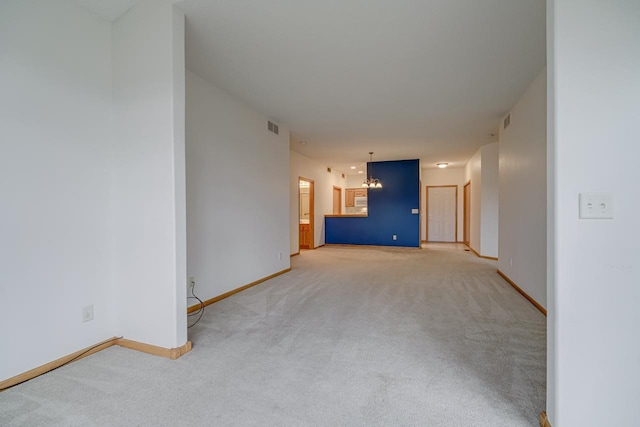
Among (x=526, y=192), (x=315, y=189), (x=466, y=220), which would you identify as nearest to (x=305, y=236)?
(x=315, y=189)

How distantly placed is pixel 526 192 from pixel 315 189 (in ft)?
17.7

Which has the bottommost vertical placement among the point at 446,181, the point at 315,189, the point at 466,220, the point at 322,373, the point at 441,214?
the point at 322,373

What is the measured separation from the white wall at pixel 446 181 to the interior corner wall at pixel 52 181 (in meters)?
9.09

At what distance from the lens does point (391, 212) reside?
830 centimetres

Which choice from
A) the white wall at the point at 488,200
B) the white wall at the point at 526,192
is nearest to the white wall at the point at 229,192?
the white wall at the point at 526,192

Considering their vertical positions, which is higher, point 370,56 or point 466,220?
point 370,56

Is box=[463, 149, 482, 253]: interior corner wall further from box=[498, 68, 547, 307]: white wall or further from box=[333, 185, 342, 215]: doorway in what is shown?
box=[333, 185, 342, 215]: doorway

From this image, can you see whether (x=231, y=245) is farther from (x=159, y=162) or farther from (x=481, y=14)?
(x=481, y=14)

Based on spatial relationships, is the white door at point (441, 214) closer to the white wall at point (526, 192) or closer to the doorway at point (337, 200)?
the doorway at point (337, 200)

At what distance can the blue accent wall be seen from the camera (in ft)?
26.4

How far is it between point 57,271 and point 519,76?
4608 mm
